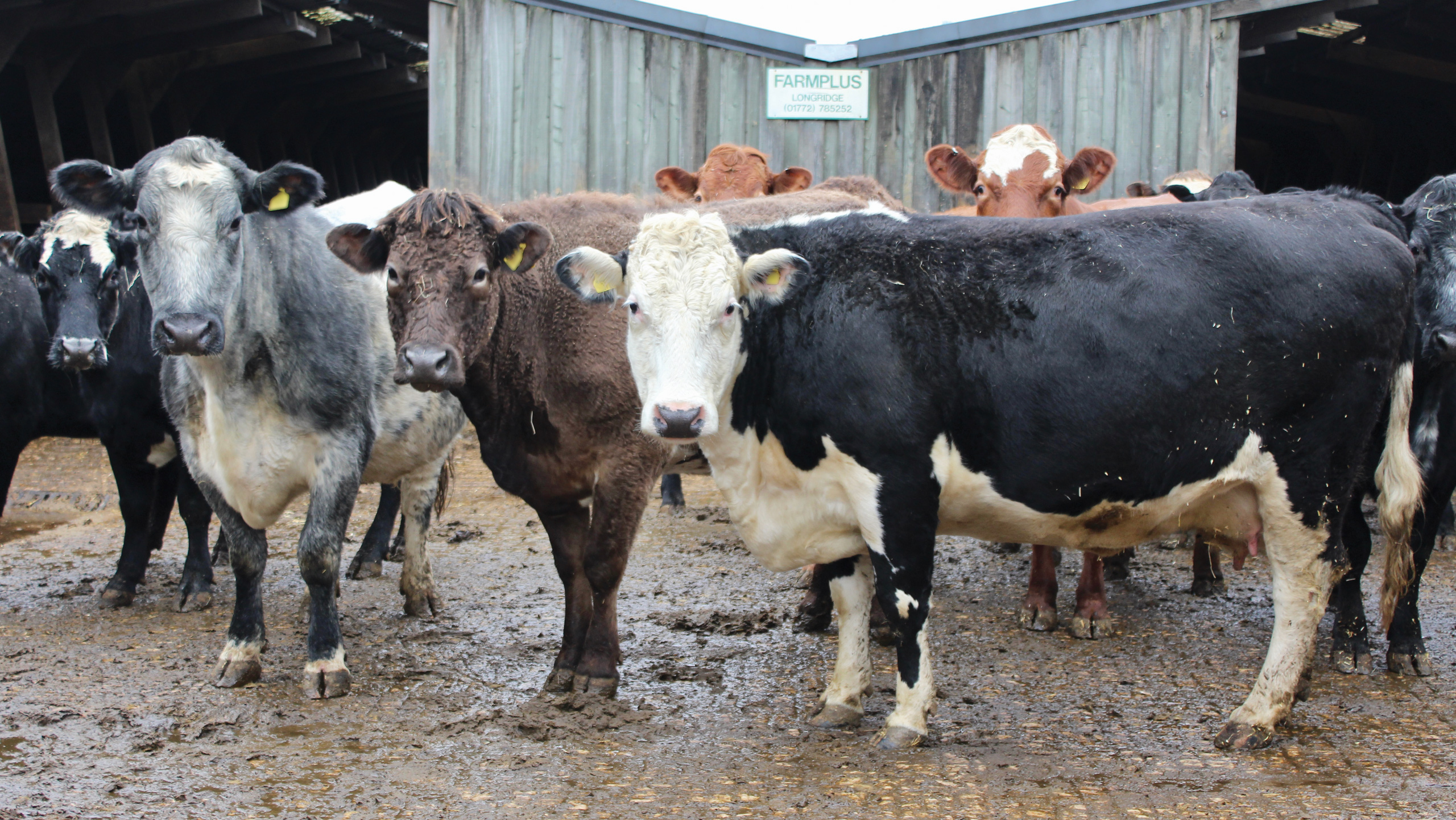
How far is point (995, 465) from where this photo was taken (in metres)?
4.11

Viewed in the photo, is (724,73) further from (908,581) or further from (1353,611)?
(908,581)

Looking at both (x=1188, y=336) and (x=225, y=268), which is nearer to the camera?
(x=1188, y=336)

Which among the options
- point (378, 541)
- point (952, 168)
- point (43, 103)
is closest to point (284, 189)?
point (378, 541)

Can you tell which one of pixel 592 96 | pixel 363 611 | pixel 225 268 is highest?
pixel 592 96

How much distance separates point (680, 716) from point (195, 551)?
10.9 feet

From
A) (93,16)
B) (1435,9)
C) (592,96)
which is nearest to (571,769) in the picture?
(592,96)

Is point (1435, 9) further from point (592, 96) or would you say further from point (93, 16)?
point (93, 16)

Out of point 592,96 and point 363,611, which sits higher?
point 592,96

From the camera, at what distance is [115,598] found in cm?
634

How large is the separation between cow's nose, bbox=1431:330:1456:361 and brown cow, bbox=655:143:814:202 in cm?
585

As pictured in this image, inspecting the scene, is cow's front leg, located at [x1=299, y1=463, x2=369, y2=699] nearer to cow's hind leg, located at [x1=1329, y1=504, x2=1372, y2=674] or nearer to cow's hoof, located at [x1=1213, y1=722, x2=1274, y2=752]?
cow's hoof, located at [x1=1213, y1=722, x2=1274, y2=752]

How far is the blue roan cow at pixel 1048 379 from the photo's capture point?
400cm

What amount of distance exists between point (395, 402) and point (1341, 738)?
4210mm

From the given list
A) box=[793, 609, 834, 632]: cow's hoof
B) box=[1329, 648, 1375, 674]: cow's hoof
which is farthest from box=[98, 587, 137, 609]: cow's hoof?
box=[1329, 648, 1375, 674]: cow's hoof
